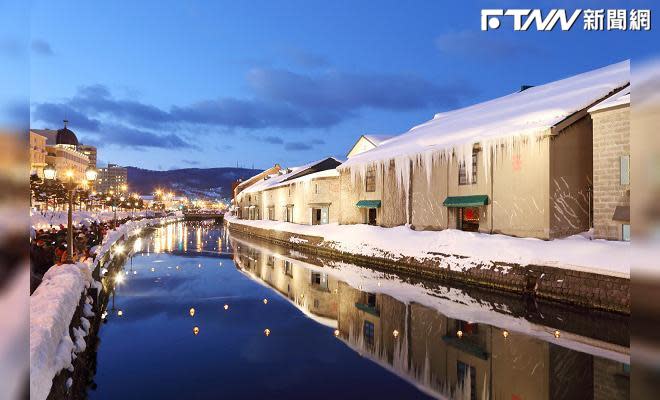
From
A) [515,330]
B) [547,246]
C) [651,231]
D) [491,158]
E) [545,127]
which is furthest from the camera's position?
[491,158]

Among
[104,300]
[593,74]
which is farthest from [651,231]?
[593,74]

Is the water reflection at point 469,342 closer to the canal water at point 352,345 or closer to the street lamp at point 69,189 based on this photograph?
the canal water at point 352,345

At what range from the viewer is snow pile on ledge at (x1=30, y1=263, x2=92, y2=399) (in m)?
4.96

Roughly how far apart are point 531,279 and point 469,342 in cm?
617

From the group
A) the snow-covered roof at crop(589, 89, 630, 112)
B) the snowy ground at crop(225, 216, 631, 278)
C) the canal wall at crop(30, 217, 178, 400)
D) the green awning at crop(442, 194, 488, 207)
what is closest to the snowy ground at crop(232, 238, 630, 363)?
the snowy ground at crop(225, 216, 631, 278)

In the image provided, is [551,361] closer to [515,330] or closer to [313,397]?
[515,330]

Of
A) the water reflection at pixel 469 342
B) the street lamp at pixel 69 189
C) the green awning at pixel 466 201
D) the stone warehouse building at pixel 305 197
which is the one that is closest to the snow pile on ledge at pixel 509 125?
the green awning at pixel 466 201

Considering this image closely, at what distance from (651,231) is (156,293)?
16.6m

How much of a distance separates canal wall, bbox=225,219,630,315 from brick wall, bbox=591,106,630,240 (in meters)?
3.77

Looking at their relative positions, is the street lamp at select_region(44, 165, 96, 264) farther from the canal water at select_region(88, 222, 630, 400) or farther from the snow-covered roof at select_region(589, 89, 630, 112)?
the snow-covered roof at select_region(589, 89, 630, 112)

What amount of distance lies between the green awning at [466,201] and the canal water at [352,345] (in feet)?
19.4

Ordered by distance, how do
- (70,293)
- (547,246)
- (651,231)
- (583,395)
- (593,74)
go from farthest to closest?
(593,74) < (547,246) < (70,293) < (583,395) < (651,231)

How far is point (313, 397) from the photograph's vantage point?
7.32 m

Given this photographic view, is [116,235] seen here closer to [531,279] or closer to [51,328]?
[531,279]
